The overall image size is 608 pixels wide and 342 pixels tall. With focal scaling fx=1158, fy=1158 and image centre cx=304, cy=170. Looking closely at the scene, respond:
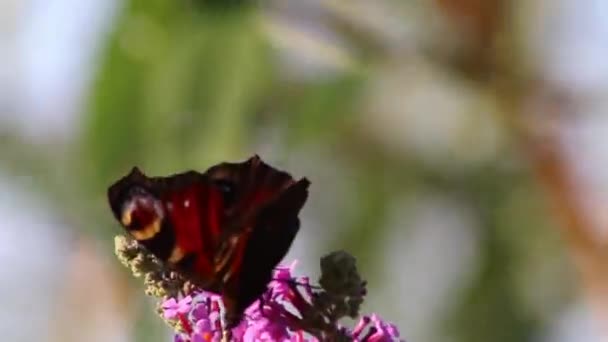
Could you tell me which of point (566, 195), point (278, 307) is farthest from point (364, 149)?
point (278, 307)

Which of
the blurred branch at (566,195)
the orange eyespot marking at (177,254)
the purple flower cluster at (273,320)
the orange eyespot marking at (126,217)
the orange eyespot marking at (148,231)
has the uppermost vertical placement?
the blurred branch at (566,195)

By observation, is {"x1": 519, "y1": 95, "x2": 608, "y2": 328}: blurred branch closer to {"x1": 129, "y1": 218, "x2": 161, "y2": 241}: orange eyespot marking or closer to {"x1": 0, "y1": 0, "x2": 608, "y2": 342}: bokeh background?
{"x1": 0, "y1": 0, "x2": 608, "y2": 342}: bokeh background

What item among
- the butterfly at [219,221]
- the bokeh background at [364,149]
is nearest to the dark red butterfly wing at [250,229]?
the butterfly at [219,221]

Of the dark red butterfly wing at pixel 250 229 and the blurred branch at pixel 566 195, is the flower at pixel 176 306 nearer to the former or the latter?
the dark red butterfly wing at pixel 250 229

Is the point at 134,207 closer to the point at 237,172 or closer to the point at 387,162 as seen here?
the point at 237,172

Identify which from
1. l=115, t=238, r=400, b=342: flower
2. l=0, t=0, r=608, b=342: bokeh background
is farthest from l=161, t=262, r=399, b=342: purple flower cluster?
l=0, t=0, r=608, b=342: bokeh background

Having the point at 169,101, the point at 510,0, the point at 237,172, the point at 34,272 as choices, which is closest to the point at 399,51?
the point at 510,0

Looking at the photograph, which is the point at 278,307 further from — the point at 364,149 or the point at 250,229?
the point at 364,149
